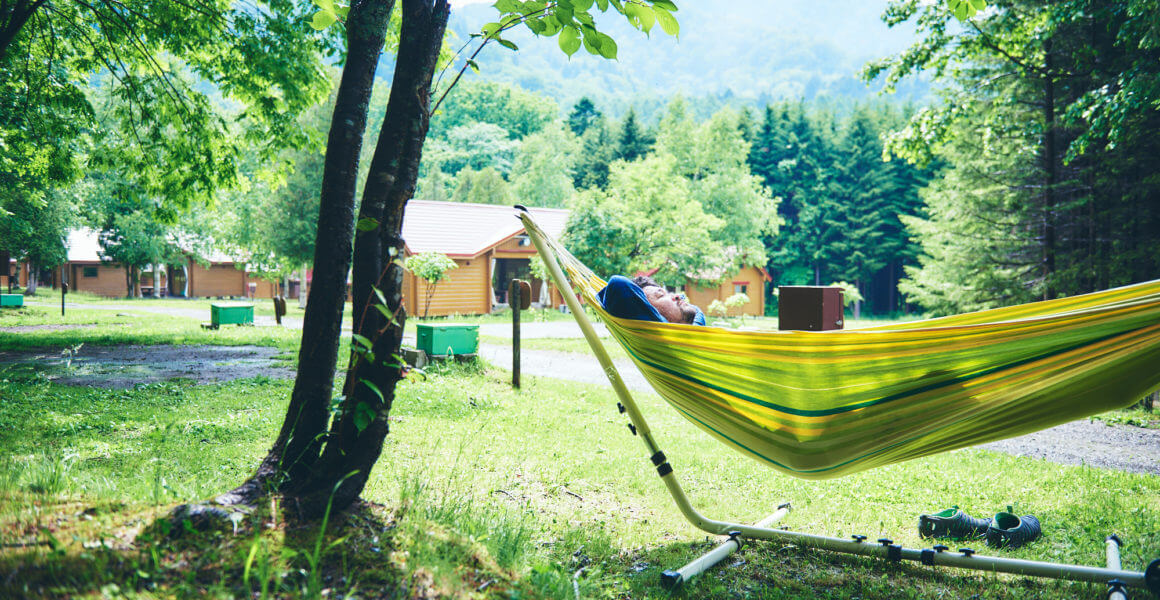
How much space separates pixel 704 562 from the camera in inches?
109

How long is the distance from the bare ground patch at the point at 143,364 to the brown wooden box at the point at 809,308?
590cm

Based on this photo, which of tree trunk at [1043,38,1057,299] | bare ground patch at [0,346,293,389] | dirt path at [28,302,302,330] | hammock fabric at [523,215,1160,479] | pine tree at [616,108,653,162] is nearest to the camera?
hammock fabric at [523,215,1160,479]

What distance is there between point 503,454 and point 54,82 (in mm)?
8207

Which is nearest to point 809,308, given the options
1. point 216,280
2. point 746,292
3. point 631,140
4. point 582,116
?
point 746,292

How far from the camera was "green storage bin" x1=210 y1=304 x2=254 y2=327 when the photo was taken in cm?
1388

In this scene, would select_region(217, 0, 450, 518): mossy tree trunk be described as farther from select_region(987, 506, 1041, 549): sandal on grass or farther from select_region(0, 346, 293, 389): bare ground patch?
select_region(0, 346, 293, 389): bare ground patch

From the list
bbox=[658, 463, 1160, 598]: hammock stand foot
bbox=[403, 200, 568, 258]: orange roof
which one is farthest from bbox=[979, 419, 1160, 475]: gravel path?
bbox=[403, 200, 568, 258]: orange roof

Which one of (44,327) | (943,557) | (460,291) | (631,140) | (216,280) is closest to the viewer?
(943,557)

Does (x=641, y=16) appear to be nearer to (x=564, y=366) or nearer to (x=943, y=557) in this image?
(x=943, y=557)

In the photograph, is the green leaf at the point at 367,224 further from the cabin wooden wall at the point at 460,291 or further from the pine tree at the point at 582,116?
the pine tree at the point at 582,116

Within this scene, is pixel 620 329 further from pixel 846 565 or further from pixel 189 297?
pixel 189 297

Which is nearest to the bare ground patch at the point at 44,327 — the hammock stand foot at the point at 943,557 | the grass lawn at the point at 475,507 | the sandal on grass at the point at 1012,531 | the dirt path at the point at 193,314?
the dirt path at the point at 193,314

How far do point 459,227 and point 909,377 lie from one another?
2240 centimetres

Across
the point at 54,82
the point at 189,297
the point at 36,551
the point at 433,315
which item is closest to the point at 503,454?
the point at 36,551
